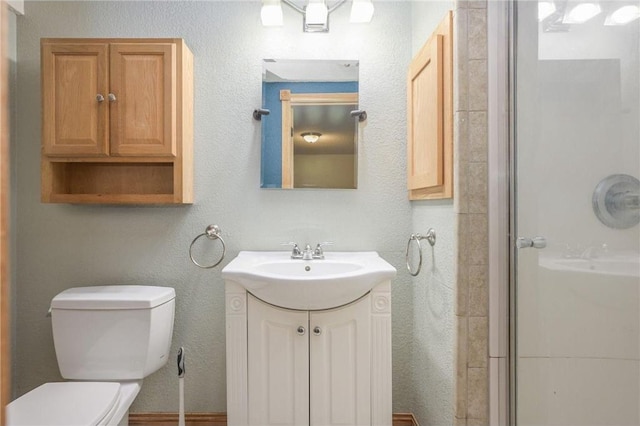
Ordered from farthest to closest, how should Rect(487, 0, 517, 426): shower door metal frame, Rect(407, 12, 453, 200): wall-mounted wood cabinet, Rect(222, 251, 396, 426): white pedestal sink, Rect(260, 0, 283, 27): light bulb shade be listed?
Rect(260, 0, 283, 27): light bulb shade, Rect(222, 251, 396, 426): white pedestal sink, Rect(407, 12, 453, 200): wall-mounted wood cabinet, Rect(487, 0, 517, 426): shower door metal frame

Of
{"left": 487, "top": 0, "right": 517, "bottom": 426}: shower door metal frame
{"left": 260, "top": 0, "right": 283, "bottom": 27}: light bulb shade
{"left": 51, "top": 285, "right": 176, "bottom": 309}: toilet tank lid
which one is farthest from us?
{"left": 260, "top": 0, "right": 283, "bottom": 27}: light bulb shade

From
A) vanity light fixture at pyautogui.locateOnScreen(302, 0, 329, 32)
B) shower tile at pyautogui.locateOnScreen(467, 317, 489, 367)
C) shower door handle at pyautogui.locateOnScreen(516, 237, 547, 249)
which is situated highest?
vanity light fixture at pyautogui.locateOnScreen(302, 0, 329, 32)

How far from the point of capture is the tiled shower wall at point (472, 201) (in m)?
1.23

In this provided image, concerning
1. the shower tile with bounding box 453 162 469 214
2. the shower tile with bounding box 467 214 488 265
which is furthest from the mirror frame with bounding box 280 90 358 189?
the shower tile with bounding box 467 214 488 265

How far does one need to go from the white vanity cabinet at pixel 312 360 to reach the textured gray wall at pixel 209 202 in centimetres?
46

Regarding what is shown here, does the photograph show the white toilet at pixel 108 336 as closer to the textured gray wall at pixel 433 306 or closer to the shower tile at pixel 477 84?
the textured gray wall at pixel 433 306

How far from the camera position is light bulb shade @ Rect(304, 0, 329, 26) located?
1.78m

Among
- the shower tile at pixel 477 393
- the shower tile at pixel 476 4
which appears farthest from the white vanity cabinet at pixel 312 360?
the shower tile at pixel 476 4

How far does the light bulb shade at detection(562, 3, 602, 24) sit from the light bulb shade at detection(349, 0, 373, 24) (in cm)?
95

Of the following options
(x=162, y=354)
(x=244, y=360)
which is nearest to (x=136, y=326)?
(x=162, y=354)

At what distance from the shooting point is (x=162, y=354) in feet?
5.62

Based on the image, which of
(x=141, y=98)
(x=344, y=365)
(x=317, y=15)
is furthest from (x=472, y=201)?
(x=141, y=98)

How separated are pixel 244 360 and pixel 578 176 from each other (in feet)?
4.26

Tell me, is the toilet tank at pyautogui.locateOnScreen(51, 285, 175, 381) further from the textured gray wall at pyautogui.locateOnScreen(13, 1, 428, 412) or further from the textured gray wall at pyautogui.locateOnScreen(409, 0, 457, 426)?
the textured gray wall at pyautogui.locateOnScreen(409, 0, 457, 426)
